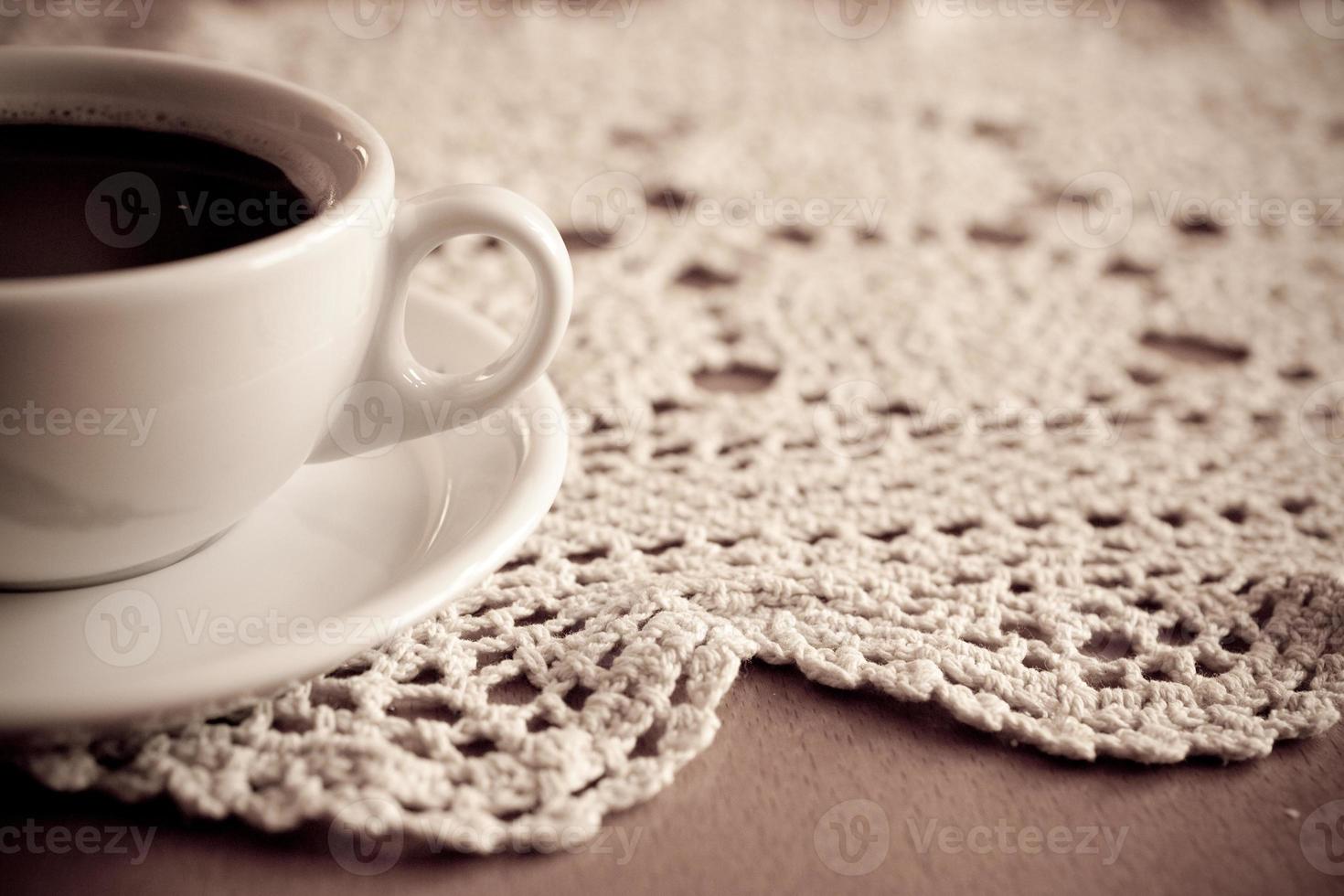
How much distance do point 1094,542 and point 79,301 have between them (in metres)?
0.48

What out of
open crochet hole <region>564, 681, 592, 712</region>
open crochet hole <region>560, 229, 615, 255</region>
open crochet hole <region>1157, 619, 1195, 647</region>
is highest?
open crochet hole <region>1157, 619, 1195, 647</region>

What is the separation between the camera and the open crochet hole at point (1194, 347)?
0.75m

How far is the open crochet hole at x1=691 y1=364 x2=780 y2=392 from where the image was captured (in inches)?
27.4

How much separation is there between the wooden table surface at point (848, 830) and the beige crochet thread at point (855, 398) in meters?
0.01

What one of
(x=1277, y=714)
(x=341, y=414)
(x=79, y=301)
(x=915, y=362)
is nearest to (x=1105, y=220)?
(x=915, y=362)

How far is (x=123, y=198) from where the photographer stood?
0.49 m

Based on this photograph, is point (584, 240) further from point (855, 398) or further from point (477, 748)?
point (477, 748)

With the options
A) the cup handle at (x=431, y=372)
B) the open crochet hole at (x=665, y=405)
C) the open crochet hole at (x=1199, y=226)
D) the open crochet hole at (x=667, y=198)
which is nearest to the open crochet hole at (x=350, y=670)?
the cup handle at (x=431, y=372)

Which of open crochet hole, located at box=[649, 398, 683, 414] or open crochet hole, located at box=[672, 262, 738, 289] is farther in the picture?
open crochet hole, located at box=[672, 262, 738, 289]

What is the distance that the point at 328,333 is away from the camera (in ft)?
1.42

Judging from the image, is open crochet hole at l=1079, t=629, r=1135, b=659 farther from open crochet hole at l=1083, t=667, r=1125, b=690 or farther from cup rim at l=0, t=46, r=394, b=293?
cup rim at l=0, t=46, r=394, b=293

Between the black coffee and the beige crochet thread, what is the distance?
20 cm

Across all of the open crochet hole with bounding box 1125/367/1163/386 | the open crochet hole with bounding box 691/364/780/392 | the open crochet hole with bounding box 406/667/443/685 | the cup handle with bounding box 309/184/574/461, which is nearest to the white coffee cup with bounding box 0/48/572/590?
the cup handle with bounding box 309/184/574/461

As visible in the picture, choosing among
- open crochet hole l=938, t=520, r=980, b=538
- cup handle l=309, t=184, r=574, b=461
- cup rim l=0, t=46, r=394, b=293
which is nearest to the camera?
cup rim l=0, t=46, r=394, b=293
